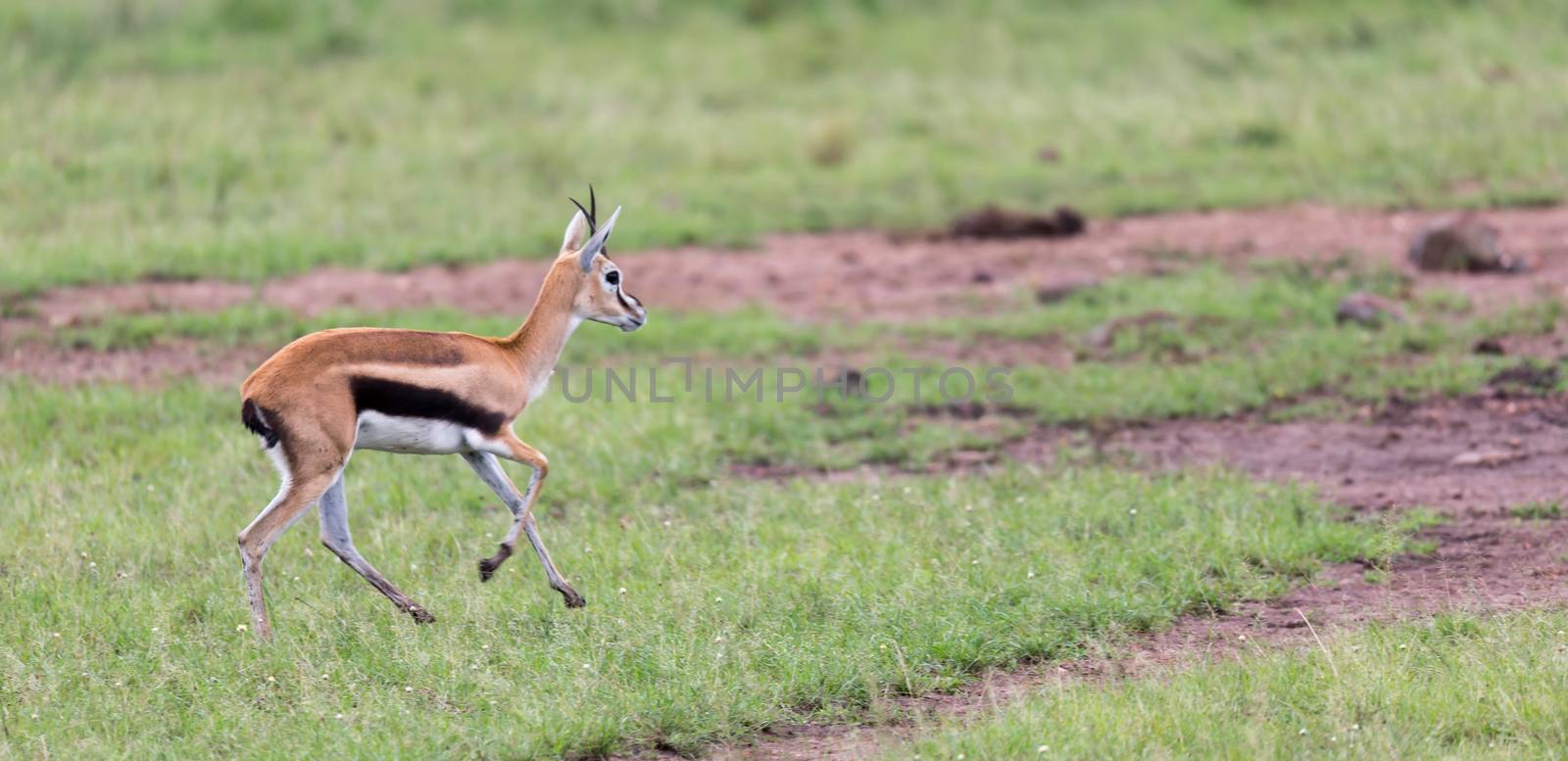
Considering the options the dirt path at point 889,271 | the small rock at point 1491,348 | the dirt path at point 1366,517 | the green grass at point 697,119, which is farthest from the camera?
the green grass at point 697,119

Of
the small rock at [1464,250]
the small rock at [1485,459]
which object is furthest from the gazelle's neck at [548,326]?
the small rock at [1464,250]

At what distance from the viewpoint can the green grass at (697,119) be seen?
480 inches

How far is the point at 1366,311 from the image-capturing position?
988 cm

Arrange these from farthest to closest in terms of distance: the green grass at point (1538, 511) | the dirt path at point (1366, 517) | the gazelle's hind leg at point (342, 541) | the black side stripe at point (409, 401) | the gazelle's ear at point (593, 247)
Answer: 1. the green grass at point (1538, 511)
2. the gazelle's ear at point (593, 247)
3. the gazelle's hind leg at point (342, 541)
4. the black side stripe at point (409, 401)
5. the dirt path at point (1366, 517)

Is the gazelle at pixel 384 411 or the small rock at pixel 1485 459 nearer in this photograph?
the gazelle at pixel 384 411

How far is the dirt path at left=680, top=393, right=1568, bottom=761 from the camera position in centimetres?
537

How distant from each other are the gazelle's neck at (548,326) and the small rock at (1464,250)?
6683mm

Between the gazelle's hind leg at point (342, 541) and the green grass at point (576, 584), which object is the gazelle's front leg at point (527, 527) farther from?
the gazelle's hind leg at point (342, 541)

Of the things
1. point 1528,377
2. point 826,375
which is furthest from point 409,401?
point 1528,377

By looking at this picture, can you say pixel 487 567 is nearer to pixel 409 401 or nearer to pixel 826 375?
pixel 409 401

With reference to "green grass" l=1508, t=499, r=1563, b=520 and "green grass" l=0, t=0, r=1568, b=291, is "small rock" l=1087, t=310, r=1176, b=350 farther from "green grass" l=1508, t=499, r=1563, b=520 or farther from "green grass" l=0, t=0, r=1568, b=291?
"green grass" l=1508, t=499, r=1563, b=520

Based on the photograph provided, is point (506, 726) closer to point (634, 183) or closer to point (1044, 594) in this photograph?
point (1044, 594)

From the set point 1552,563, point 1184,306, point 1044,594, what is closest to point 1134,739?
point 1044,594

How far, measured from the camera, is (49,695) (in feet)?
16.8
